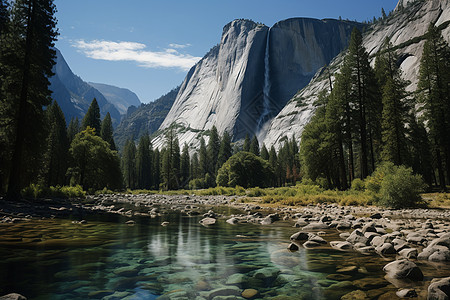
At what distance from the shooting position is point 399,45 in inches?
3588

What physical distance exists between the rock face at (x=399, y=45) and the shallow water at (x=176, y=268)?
79.7 metres

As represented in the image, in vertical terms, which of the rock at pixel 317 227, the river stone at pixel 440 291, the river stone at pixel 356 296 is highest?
the river stone at pixel 440 291

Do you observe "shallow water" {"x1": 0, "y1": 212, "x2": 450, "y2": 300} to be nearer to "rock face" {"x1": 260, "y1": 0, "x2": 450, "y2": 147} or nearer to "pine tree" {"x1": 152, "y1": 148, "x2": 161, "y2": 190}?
"rock face" {"x1": 260, "y1": 0, "x2": 450, "y2": 147}

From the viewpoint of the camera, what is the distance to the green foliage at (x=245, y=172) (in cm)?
5427

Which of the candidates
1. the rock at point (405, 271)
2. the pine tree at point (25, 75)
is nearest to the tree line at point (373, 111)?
the rock at point (405, 271)

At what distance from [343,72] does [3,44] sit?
2991cm

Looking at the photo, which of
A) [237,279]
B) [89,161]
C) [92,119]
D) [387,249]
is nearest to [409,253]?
[387,249]

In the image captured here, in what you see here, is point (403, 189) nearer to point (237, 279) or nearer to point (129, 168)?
point (237, 279)

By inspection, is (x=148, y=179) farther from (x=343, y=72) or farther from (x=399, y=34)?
(x=399, y=34)

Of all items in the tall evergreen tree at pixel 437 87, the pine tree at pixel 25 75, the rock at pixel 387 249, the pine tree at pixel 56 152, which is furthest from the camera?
the pine tree at pixel 56 152

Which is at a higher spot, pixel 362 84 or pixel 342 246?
pixel 362 84

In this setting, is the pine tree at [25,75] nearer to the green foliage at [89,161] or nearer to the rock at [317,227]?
the rock at [317,227]

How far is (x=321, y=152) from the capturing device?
102 feet

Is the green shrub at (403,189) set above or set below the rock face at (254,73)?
below
